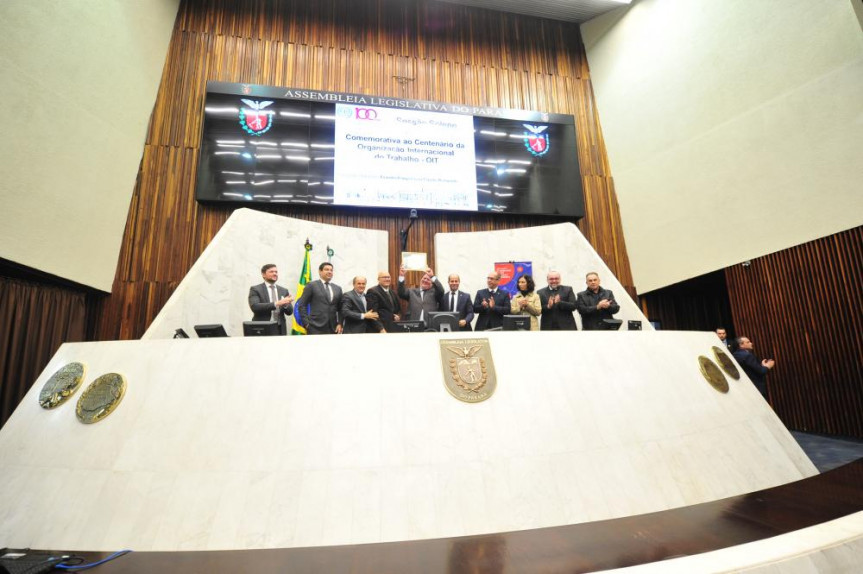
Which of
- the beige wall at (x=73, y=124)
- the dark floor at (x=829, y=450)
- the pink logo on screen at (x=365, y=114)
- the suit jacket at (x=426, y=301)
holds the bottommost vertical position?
the dark floor at (x=829, y=450)

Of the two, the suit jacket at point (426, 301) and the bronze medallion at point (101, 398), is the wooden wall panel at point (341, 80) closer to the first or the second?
the suit jacket at point (426, 301)

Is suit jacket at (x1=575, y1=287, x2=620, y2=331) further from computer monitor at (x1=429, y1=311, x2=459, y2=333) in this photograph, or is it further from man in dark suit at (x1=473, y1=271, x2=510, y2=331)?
computer monitor at (x1=429, y1=311, x2=459, y2=333)

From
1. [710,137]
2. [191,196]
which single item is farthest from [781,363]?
[191,196]

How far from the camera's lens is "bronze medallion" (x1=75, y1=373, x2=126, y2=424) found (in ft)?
7.50

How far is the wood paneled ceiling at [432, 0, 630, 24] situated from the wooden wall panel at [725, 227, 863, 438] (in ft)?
16.9

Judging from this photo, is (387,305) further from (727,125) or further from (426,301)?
(727,125)

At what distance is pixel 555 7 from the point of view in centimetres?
731

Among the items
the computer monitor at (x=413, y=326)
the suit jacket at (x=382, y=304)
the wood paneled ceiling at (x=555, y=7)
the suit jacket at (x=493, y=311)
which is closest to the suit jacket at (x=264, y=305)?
the suit jacket at (x=382, y=304)

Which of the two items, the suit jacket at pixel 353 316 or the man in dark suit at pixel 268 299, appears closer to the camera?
the suit jacket at pixel 353 316

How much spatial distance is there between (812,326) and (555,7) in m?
6.42

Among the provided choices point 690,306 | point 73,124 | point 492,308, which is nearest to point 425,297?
point 492,308

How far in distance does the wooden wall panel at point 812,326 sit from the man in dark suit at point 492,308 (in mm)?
3652

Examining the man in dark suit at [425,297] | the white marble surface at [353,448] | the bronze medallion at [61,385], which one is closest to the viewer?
the white marble surface at [353,448]

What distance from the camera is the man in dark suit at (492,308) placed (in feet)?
12.6
